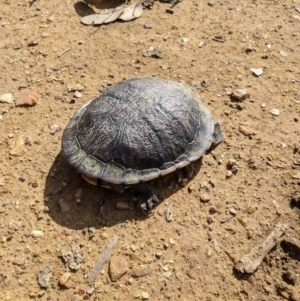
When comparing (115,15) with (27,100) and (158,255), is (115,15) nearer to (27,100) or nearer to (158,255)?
(27,100)

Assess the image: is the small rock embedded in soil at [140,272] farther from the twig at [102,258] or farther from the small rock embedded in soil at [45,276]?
the small rock embedded in soil at [45,276]

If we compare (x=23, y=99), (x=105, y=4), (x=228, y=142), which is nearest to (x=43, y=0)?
(x=105, y=4)

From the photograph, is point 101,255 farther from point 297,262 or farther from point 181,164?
point 297,262

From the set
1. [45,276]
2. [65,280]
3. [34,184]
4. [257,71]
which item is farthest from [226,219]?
[257,71]

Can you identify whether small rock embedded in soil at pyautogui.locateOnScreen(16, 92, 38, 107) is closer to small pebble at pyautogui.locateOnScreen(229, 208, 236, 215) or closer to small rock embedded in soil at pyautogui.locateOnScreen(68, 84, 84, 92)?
small rock embedded in soil at pyautogui.locateOnScreen(68, 84, 84, 92)

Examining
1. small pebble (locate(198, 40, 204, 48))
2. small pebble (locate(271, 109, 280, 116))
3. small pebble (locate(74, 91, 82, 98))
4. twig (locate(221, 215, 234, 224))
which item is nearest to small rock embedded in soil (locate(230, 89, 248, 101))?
small pebble (locate(271, 109, 280, 116))
